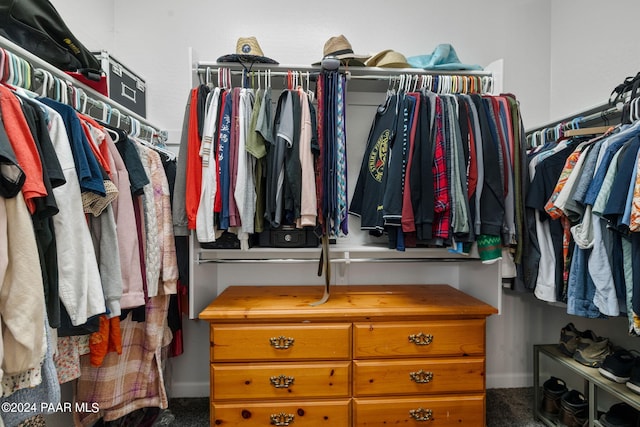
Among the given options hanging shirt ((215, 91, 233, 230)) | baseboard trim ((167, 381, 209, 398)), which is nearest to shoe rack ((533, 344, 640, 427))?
hanging shirt ((215, 91, 233, 230))

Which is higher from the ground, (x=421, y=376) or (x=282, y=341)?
(x=282, y=341)

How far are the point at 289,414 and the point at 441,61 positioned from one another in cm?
197

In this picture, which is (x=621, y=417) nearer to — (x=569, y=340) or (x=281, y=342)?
(x=569, y=340)

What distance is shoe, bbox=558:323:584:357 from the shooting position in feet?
5.20

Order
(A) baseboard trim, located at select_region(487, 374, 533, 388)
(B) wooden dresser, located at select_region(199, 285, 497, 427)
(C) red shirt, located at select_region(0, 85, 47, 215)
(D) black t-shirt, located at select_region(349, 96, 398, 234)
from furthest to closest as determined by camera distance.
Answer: (A) baseboard trim, located at select_region(487, 374, 533, 388)
(D) black t-shirt, located at select_region(349, 96, 398, 234)
(B) wooden dresser, located at select_region(199, 285, 497, 427)
(C) red shirt, located at select_region(0, 85, 47, 215)

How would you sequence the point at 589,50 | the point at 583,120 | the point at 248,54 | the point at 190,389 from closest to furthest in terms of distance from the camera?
the point at 583,120 → the point at 248,54 → the point at 589,50 → the point at 190,389

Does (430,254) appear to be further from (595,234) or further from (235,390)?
(235,390)

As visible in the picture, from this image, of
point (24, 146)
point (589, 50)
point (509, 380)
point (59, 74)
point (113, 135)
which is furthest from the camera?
point (509, 380)

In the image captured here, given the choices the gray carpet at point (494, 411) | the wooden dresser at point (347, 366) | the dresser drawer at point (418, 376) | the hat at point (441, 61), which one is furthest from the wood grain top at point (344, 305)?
the hat at point (441, 61)

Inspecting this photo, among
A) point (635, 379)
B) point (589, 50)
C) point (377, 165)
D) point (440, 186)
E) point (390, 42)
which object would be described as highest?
point (390, 42)

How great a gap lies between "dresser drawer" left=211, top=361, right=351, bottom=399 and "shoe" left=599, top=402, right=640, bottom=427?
114 centimetres

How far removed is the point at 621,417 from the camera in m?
1.32

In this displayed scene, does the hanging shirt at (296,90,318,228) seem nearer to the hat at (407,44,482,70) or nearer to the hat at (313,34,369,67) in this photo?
the hat at (313,34,369,67)

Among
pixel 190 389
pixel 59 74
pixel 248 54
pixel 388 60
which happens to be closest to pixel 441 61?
pixel 388 60
